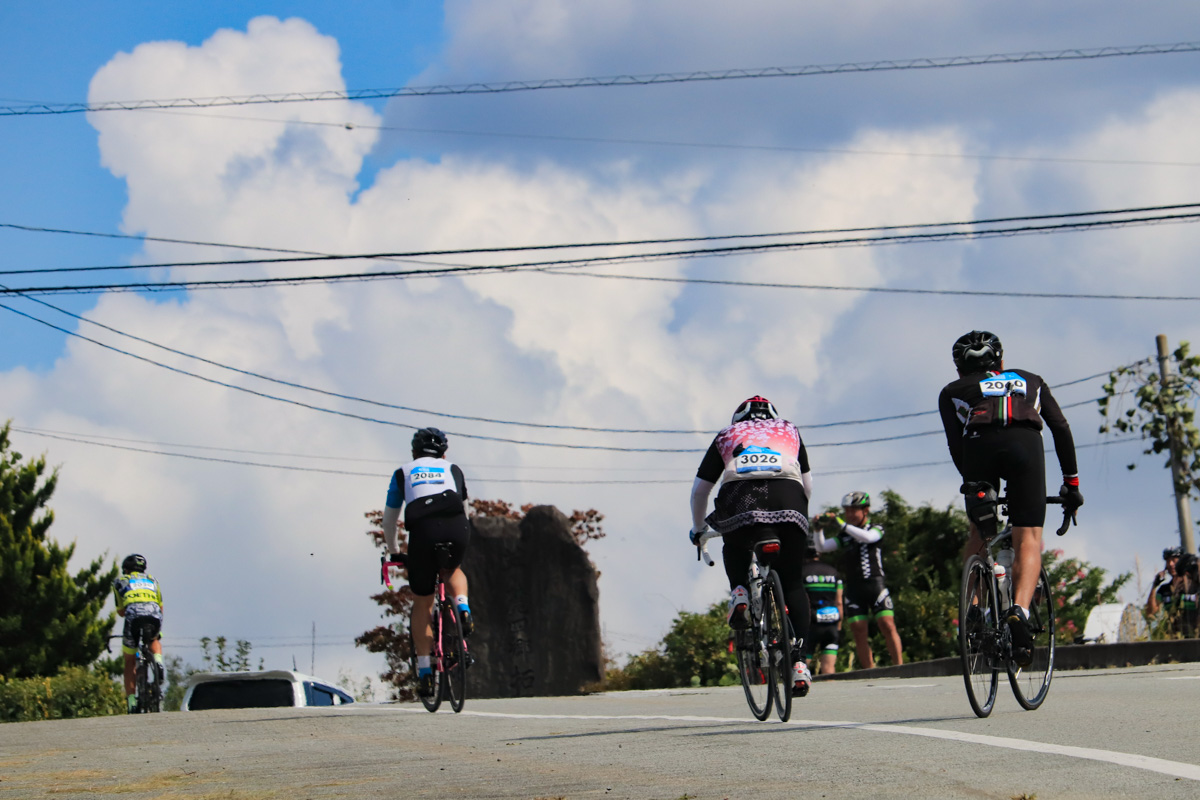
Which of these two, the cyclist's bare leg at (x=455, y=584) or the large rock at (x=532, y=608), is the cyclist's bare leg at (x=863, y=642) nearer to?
the cyclist's bare leg at (x=455, y=584)

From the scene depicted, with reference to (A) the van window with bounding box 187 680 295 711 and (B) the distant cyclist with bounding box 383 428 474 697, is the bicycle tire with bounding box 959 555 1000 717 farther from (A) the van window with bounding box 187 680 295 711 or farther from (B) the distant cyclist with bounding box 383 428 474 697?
(A) the van window with bounding box 187 680 295 711

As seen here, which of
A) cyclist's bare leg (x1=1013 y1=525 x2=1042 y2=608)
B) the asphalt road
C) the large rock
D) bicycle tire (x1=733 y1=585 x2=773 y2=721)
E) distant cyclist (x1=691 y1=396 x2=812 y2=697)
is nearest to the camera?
the asphalt road

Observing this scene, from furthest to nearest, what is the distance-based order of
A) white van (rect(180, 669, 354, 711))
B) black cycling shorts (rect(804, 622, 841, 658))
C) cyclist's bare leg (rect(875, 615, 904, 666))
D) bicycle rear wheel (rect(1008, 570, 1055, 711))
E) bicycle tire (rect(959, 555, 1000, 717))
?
white van (rect(180, 669, 354, 711)), cyclist's bare leg (rect(875, 615, 904, 666)), black cycling shorts (rect(804, 622, 841, 658)), bicycle rear wheel (rect(1008, 570, 1055, 711)), bicycle tire (rect(959, 555, 1000, 717))

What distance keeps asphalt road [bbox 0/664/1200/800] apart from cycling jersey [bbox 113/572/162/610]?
7.41 m

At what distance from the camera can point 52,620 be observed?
30922 mm

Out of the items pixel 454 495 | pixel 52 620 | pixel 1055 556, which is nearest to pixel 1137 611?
pixel 1055 556

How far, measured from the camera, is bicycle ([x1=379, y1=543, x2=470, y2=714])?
33.2ft

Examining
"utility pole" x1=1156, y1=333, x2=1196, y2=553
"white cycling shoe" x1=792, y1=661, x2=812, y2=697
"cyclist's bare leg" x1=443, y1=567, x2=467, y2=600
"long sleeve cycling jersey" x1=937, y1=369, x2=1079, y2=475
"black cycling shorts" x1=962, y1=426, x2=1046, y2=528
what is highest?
"utility pole" x1=1156, y1=333, x2=1196, y2=553

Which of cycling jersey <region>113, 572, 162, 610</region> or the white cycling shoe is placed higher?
cycling jersey <region>113, 572, 162, 610</region>

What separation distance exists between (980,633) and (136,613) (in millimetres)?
12351

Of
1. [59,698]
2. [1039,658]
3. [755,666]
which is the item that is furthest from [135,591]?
[1039,658]

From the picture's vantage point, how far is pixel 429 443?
33.9 ft

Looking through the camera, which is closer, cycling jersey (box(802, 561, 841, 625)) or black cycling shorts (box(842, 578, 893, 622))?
cycling jersey (box(802, 561, 841, 625))

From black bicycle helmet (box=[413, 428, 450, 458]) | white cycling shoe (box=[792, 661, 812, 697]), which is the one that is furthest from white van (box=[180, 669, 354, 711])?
white cycling shoe (box=[792, 661, 812, 697])
